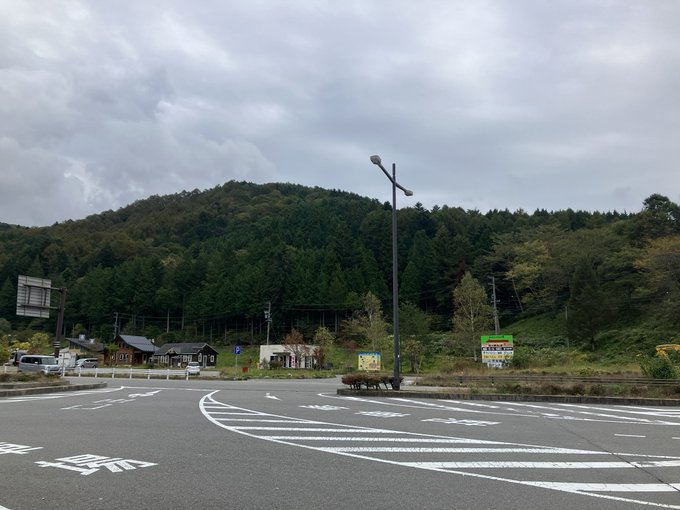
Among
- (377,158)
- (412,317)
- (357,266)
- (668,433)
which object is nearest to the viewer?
(668,433)

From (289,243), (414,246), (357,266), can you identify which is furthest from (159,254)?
(414,246)

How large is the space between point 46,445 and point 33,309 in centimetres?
2458

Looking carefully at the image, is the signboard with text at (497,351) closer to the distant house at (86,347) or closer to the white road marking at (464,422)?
the white road marking at (464,422)

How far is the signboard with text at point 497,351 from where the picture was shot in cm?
Result: 3447

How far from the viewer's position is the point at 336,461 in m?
6.96

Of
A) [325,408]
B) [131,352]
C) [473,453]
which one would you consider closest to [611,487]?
[473,453]

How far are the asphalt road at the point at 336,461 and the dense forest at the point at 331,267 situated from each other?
47.6 meters

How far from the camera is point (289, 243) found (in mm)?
108312

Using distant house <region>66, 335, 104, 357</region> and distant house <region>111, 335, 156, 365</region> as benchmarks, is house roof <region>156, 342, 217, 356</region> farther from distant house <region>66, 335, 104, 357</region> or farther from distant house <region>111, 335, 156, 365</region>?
distant house <region>66, 335, 104, 357</region>

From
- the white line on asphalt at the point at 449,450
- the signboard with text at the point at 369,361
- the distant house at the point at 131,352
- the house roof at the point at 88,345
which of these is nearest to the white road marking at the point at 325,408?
the white line on asphalt at the point at 449,450

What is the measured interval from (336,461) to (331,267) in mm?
82491

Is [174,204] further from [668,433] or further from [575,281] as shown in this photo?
[668,433]

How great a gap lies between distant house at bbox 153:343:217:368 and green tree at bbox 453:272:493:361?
3506 cm

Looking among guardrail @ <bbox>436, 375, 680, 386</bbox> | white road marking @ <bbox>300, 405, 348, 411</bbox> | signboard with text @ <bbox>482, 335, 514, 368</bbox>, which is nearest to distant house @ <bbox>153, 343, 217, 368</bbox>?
signboard with text @ <bbox>482, 335, 514, 368</bbox>
